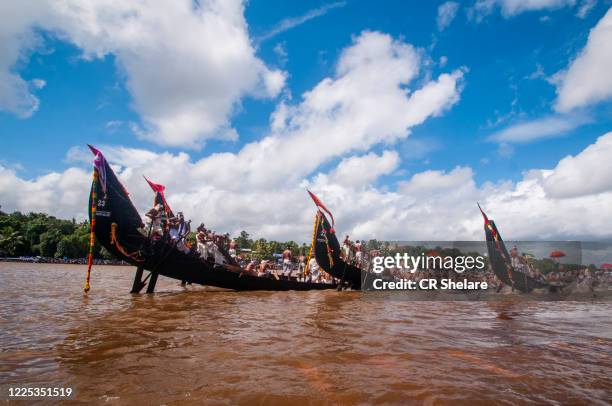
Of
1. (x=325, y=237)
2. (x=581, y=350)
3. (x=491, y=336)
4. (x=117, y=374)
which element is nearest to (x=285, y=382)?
(x=117, y=374)

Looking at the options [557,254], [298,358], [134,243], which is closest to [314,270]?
[134,243]

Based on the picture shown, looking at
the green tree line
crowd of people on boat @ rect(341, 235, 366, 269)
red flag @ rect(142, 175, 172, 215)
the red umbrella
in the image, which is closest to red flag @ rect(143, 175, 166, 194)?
red flag @ rect(142, 175, 172, 215)

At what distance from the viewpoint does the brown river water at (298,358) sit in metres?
3.23

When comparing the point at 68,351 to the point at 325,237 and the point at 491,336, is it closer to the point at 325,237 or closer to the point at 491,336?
the point at 491,336

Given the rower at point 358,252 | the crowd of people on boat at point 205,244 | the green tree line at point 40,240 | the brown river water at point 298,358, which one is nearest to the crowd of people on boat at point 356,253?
the rower at point 358,252

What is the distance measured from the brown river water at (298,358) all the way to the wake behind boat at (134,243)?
3.39 meters

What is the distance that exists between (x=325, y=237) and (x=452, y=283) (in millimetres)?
10848

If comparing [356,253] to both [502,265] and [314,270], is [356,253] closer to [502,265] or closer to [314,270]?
[314,270]

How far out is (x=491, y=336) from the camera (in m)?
5.99

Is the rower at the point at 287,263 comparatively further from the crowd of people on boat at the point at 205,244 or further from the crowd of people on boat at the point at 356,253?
the crowd of people on boat at the point at 356,253

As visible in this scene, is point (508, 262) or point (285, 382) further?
point (508, 262)

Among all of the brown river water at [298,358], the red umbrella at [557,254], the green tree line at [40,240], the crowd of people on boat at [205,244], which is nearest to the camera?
the brown river water at [298,358]

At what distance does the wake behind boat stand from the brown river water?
11.1 ft

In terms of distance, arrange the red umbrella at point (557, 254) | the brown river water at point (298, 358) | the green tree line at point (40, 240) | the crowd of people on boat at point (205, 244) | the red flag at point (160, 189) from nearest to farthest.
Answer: the brown river water at point (298, 358)
the crowd of people on boat at point (205, 244)
the red flag at point (160, 189)
the red umbrella at point (557, 254)
the green tree line at point (40, 240)
